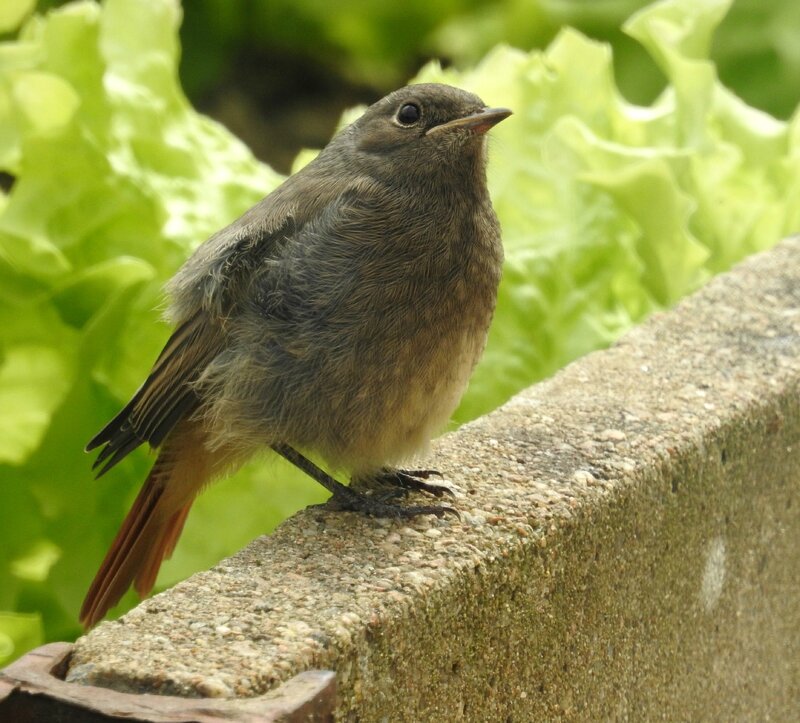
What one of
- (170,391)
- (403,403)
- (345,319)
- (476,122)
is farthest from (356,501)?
(476,122)

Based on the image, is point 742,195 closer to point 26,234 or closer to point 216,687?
point 26,234

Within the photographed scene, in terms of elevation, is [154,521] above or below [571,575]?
above

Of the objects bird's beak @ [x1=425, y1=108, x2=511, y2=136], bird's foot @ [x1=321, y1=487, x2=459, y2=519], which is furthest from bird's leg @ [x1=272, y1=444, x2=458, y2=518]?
bird's beak @ [x1=425, y1=108, x2=511, y2=136]

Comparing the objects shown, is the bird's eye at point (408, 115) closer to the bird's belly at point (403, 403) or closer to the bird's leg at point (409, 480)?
the bird's belly at point (403, 403)

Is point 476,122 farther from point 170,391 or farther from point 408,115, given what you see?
point 170,391

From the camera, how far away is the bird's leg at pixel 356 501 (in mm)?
2209

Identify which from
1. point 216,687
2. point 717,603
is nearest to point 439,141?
point 717,603

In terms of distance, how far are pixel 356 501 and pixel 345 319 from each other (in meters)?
0.31

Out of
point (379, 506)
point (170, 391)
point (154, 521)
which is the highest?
point (170, 391)

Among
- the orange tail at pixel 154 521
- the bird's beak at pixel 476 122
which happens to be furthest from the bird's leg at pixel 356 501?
the bird's beak at pixel 476 122

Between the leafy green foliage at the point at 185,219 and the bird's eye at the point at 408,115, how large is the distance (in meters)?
0.82

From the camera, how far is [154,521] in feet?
8.84

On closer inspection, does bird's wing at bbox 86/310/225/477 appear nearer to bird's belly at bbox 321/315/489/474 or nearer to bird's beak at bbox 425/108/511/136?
bird's belly at bbox 321/315/489/474

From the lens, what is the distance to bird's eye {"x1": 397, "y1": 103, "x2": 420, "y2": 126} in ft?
8.60
